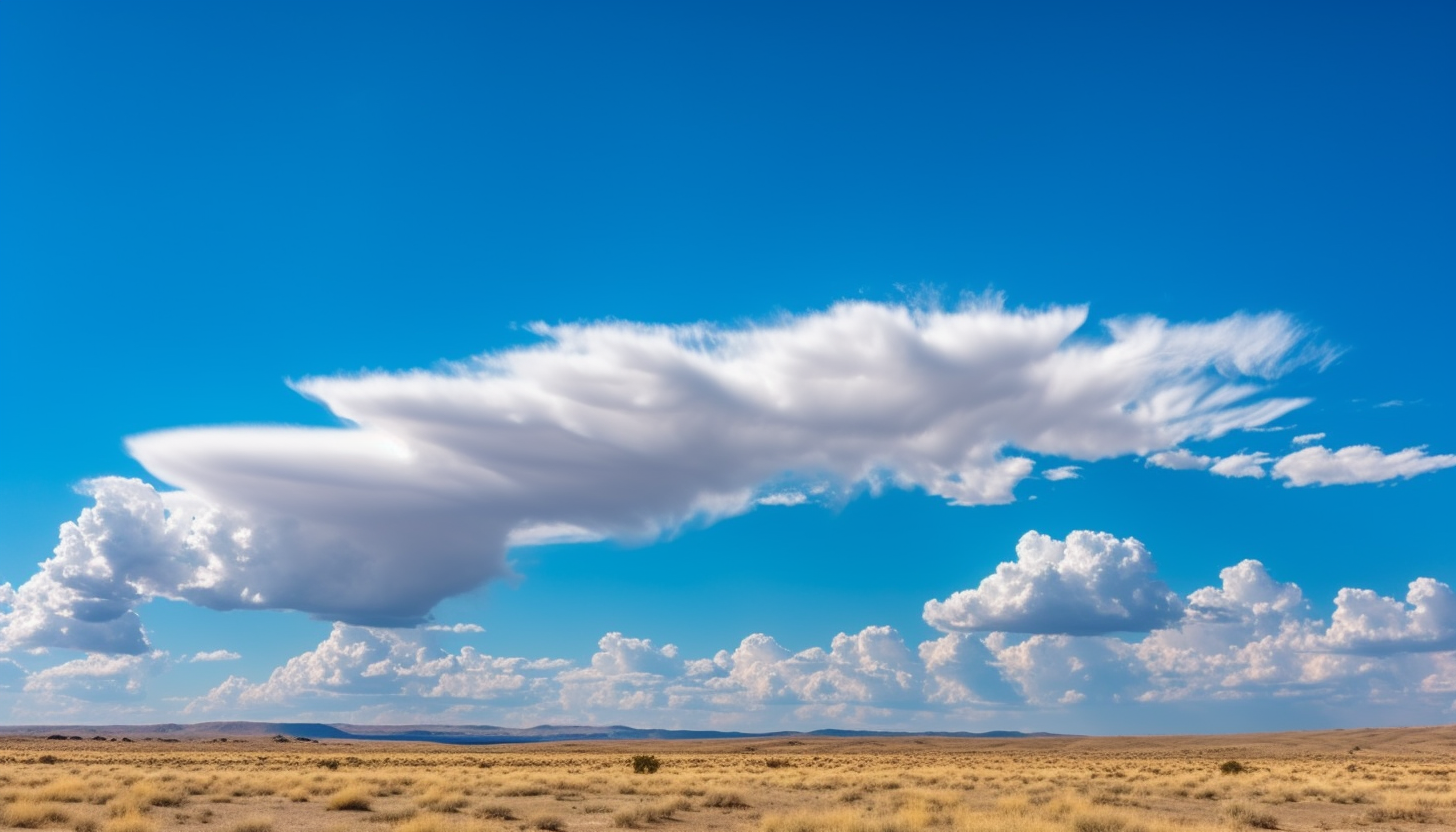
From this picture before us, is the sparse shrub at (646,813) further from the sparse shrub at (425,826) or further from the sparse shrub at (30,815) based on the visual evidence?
the sparse shrub at (30,815)

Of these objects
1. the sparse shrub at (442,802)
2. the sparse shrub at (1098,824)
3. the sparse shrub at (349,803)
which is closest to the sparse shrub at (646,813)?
the sparse shrub at (442,802)

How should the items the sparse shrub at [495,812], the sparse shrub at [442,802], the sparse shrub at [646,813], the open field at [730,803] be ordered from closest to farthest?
the open field at [730,803], the sparse shrub at [646,813], the sparse shrub at [495,812], the sparse shrub at [442,802]

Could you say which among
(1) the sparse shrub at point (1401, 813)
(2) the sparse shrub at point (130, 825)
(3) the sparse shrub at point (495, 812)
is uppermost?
(2) the sparse shrub at point (130, 825)

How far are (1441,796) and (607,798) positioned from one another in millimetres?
32922

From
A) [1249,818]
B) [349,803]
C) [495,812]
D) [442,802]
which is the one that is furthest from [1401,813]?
[349,803]

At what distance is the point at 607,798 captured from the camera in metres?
39.2

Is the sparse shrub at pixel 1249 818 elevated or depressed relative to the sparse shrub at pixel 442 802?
depressed

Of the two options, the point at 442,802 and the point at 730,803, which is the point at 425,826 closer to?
the point at 442,802

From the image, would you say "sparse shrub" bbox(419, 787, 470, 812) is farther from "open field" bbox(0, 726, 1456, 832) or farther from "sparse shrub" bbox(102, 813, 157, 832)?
"sparse shrub" bbox(102, 813, 157, 832)

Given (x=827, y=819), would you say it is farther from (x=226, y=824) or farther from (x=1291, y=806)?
(x=1291, y=806)

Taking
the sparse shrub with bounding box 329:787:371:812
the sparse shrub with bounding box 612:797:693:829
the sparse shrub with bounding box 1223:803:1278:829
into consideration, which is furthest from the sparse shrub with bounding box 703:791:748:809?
the sparse shrub with bounding box 1223:803:1278:829

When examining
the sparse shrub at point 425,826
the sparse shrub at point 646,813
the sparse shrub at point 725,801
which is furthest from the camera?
the sparse shrub at point 725,801

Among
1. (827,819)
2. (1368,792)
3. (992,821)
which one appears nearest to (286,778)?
(827,819)

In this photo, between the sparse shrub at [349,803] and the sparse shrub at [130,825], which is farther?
the sparse shrub at [349,803]
